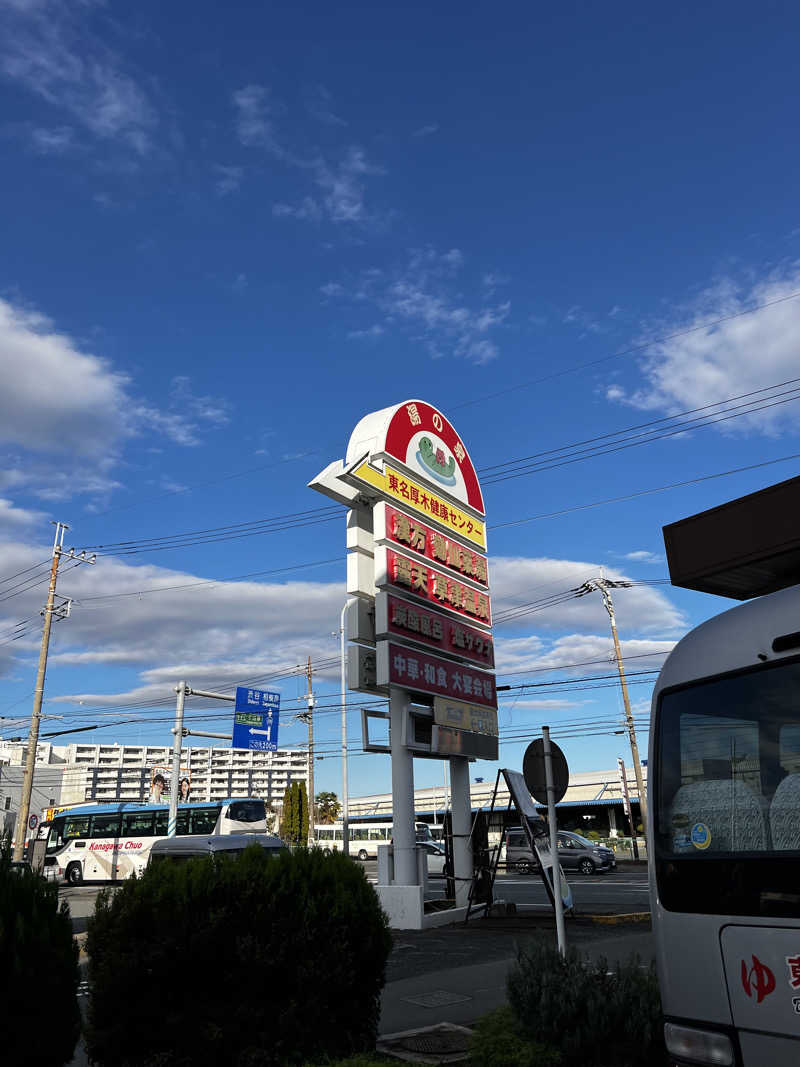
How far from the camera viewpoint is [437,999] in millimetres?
9109

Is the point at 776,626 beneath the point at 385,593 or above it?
beneath

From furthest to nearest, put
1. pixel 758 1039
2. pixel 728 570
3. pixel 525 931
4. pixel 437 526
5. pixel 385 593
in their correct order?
pixel 437 526, pixel 385 593, pixel 525 931, pixel 728 570, pixel 758 1039

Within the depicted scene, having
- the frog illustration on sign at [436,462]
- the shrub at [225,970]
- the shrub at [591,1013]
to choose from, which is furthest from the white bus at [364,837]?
the shrub at [225,970]

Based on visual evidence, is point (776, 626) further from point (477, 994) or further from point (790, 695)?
point (477, 994)

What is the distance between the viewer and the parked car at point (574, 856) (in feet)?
112

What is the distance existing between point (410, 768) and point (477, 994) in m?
8.03

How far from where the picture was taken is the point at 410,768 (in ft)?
56.5

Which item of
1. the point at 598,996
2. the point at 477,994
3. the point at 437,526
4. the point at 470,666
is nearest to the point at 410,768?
the point at 470,666

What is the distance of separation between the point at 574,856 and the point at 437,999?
1087 inches

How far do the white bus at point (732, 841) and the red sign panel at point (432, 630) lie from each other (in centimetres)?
1219

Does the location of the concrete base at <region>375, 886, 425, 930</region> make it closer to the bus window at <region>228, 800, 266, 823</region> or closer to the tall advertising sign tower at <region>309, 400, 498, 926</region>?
the tall advertising sign tower at <region>309, 400, 498, 926</region>

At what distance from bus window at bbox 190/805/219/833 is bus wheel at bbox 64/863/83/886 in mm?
5120

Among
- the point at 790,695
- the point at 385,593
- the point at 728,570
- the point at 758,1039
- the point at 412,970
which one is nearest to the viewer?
the point at 758,1039

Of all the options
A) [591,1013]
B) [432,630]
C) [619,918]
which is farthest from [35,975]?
[432,630]
